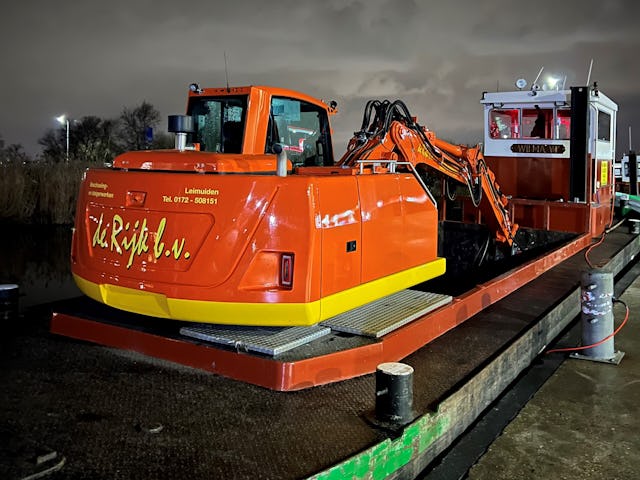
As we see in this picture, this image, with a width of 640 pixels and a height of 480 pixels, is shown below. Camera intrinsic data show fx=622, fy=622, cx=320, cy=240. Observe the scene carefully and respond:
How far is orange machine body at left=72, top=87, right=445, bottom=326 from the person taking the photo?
388 centimetres

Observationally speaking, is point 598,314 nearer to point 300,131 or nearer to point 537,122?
point 300,131

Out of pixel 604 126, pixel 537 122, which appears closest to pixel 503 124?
pixel 537 122

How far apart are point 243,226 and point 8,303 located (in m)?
2.87

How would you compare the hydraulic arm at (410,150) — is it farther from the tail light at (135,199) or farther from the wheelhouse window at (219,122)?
the tail light at (135,199)

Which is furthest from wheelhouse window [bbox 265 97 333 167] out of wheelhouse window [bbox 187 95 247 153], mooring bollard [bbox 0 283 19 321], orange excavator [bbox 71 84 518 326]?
mooring bollard [bbox 0 283 19 321]

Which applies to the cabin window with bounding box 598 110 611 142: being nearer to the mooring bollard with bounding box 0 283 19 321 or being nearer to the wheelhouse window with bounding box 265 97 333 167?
the wheelhouse window with bounding box 265 97 333 167

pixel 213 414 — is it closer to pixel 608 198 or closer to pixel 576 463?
pixel 576 463

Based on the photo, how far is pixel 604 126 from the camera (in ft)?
34.8

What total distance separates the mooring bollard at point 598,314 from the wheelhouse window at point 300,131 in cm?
262

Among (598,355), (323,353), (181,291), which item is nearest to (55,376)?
(181,291)

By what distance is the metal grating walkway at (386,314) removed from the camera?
14.7 ft

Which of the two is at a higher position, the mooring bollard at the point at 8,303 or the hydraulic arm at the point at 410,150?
the hydraulic arm at the point at 410,150

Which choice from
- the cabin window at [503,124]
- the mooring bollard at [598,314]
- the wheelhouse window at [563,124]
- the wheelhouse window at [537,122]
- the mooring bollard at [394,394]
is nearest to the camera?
the mooring bollard at [394,394]

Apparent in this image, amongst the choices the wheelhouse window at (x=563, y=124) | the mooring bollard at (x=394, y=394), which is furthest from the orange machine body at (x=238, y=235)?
the wheelhouse window at (x=563, y=124)
